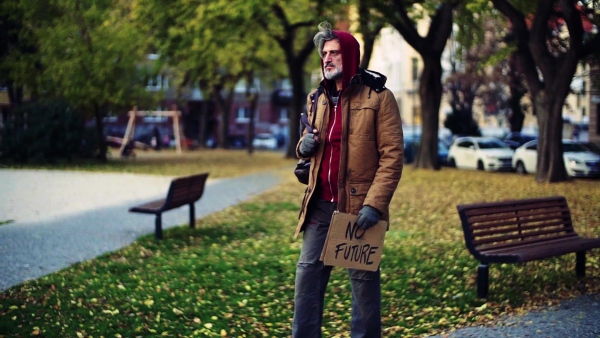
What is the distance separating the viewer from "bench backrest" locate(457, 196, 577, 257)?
7.29 meters

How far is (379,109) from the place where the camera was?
4.90 meters

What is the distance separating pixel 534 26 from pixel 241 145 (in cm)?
5524

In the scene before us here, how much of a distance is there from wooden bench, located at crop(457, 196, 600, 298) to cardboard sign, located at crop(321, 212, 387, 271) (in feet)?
8.11

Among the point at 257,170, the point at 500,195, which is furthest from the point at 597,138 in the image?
the point at 500,195

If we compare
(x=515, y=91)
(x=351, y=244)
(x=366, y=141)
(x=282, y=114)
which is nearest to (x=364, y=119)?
(x=366, y=141)

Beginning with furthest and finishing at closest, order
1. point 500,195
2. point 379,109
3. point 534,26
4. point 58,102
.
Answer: point 58,102, point 534,26, point 500,195, point 379,109

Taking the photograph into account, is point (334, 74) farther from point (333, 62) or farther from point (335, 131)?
point (335, 131)

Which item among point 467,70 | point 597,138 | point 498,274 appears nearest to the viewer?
point 498,274

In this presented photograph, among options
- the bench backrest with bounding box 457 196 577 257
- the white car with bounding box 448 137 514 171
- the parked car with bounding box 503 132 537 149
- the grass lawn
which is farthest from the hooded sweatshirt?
the parked car with bounding box 503 132 537 149

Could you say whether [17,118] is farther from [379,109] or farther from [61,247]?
[379,109]

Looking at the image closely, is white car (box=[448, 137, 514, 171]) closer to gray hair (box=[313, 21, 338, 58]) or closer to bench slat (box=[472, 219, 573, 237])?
bench slat (box=[472, 219, 573, 237])

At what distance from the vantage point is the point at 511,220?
308 inches

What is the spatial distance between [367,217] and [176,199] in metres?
6.93

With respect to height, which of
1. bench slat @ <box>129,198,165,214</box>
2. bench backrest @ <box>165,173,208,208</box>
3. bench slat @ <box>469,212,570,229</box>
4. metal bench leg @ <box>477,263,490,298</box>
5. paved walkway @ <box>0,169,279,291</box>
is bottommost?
paved walkway @ <box>0,169,279,291</box>
